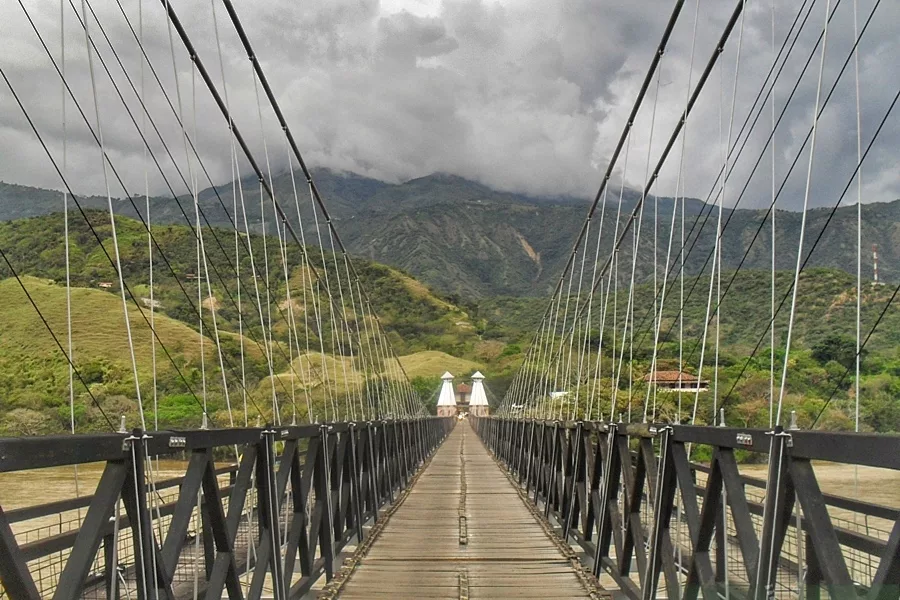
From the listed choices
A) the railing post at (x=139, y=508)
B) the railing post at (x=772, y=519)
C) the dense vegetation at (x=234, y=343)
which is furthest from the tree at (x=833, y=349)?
the railing post at (x=139, y=508)

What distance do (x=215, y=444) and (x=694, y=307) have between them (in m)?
23.4

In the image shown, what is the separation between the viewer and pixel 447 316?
307ft

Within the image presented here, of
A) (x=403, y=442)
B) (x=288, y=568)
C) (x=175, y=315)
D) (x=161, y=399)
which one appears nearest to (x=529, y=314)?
(x=175, y=315)

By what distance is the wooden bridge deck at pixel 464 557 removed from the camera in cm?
450

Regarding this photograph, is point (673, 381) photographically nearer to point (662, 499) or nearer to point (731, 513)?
point (662, 499)

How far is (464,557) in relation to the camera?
552 cm

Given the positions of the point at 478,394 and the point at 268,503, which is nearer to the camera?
the point at 268,503

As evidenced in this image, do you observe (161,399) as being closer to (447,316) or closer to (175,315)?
(175,315)

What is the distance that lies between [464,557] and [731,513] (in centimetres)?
326

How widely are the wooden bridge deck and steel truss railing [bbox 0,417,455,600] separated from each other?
1.02ft

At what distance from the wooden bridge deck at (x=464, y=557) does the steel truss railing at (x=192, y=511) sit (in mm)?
312

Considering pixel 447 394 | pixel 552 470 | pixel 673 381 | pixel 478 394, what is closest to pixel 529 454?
pixel 673 381

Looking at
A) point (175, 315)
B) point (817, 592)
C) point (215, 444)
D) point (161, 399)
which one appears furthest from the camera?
point (175, 315)

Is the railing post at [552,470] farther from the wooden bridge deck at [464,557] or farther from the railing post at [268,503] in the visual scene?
the railing post at [268,503]
